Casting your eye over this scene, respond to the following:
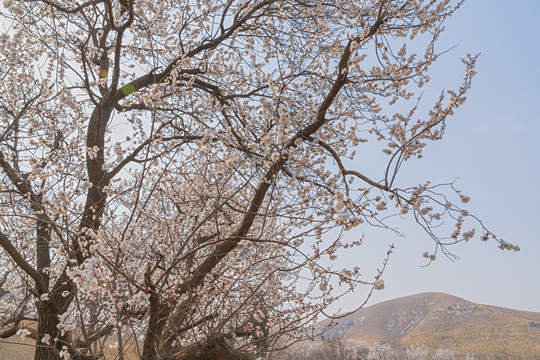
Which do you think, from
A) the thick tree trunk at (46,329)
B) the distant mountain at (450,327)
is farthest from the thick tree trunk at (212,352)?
the distant mountain at (450,327)

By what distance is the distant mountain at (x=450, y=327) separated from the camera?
19.8 m

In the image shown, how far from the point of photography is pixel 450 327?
2550 centimetres

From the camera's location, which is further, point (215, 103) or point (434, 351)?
point (434, 351)

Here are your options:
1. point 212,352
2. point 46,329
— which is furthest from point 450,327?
point 212,352

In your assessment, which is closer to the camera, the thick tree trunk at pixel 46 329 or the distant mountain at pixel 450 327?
the thick tree trunk at pixel 46 329

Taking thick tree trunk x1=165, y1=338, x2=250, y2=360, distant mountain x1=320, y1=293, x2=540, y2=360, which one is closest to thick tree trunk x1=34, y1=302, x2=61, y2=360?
thick tree trunk x1=165, y1=338, x2=250, y2=360

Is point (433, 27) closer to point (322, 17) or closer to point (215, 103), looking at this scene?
point (322, 17)

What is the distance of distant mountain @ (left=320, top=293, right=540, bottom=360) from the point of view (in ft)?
65.1

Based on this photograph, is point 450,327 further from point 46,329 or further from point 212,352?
point 212,352

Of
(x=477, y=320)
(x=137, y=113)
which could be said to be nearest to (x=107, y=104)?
(x=137, y=113)

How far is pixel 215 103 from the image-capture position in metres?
5.53

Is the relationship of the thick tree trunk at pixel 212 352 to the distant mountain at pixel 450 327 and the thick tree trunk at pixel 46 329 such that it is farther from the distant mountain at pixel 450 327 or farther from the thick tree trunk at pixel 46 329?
the distant mountain at pixel 450 327

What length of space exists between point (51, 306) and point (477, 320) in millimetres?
28376

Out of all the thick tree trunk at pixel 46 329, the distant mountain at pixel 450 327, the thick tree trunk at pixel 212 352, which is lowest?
the distant mountain at pixel 450 327
